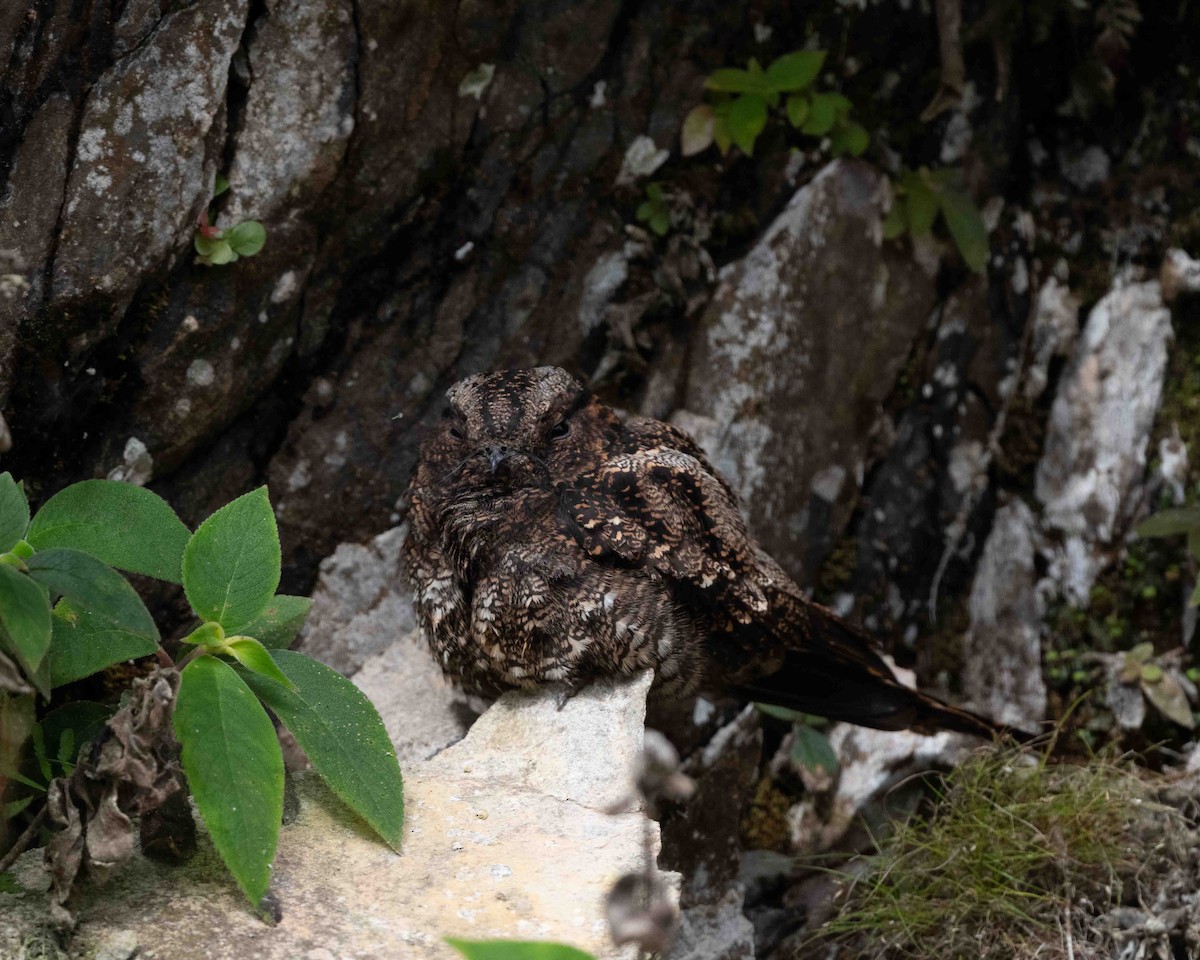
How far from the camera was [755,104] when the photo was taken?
3779 mm

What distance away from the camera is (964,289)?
14.7 feet

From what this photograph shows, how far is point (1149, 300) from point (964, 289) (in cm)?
68

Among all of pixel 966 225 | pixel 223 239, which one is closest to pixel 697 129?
pixel 966 225

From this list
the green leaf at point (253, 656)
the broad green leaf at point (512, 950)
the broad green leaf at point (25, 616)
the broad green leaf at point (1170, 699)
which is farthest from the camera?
the broad green leaf at point (1170, 699)

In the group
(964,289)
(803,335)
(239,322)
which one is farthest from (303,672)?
(964,289)

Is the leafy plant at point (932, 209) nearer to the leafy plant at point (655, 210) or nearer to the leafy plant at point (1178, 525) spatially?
the leafy plant at point (655, 210)

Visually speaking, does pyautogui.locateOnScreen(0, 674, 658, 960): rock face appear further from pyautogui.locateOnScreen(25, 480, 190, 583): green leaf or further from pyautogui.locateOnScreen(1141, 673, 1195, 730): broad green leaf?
pyautogui.locateOnScreen(1141, 673, 1195, 730): broad green leaf

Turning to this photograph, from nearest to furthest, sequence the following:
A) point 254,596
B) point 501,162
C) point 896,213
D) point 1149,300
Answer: point 254,596, point 501,162, point 896,213, point 1149,300

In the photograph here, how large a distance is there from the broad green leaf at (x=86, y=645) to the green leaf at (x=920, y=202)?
3047 millimetres

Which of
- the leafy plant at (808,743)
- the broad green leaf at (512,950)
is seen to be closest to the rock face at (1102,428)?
the leafy plant at (808,743)

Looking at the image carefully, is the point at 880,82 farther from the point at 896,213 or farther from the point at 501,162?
the point at 501,162

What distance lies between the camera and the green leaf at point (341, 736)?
6.94 feet

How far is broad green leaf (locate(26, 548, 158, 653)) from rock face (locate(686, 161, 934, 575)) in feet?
7.31

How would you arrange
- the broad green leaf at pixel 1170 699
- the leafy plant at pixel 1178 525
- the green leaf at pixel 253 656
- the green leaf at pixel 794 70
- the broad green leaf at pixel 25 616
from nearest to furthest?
the broad green leaf at pixel 25 616
the green leaf at pixel 253 656
the green leaf at pixel 794 70
the leafy plant at pixel 1178 525
the broad green leaf at pixel 1170 699
